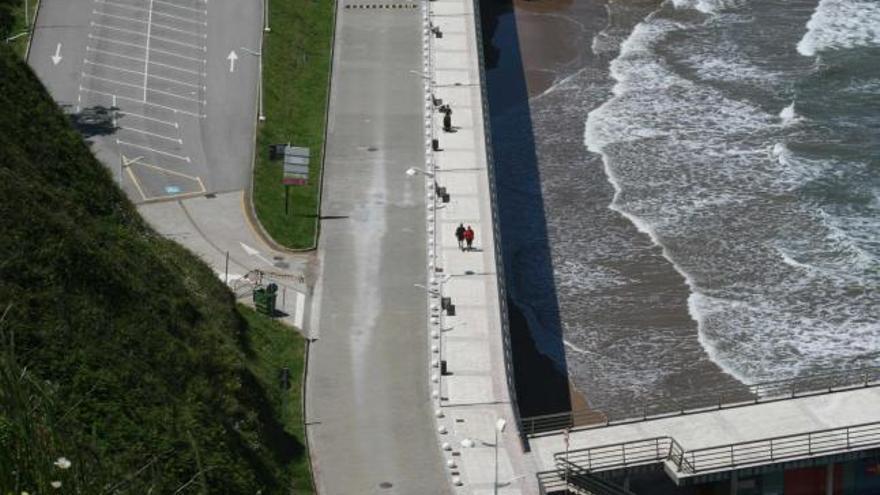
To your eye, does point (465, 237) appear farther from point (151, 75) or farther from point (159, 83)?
point (151, 75)

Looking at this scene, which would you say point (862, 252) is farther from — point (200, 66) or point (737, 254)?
point (200, 66)

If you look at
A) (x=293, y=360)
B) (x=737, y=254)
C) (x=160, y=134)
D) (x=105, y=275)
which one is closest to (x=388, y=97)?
(x=160, y=134)

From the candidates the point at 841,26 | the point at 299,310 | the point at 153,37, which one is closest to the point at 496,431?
the point at 299,310

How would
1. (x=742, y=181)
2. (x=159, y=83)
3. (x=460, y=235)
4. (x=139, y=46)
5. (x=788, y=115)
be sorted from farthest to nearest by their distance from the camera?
(x=788, y=115), (x=139, y=46), (x=159, y=83), (x=742, y=181), (x=460, y=235)

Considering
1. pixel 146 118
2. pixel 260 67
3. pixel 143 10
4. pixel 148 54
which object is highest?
pixel 143 10

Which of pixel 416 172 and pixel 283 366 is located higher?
pixel 416 172

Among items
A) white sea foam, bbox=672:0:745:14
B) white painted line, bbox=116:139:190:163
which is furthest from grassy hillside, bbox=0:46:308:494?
white sea foam, bbox=672:0:745:14

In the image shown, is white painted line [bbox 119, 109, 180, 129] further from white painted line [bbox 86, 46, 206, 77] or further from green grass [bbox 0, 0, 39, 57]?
green grass [bbox 0, 0, 39, 57]
